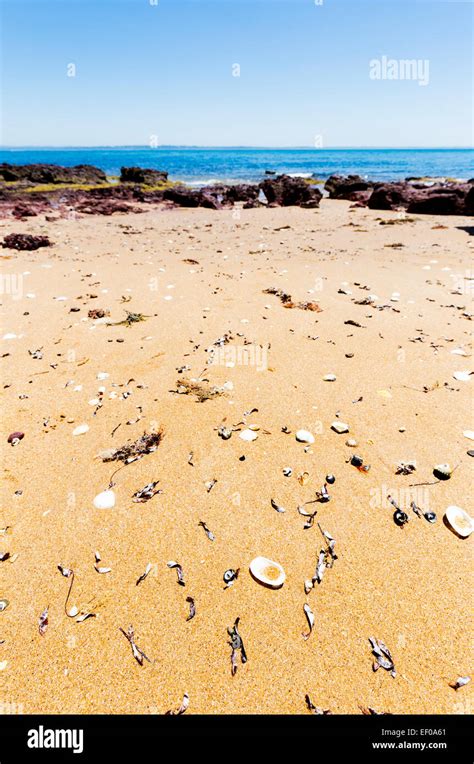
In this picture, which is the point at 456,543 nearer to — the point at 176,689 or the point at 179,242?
the point at 176,689

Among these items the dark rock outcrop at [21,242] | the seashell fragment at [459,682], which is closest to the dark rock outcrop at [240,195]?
the dark rock outcrop at [21,242]

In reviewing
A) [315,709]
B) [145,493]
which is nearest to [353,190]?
[145,493]

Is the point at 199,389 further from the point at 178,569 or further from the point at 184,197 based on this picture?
the point at 184,197

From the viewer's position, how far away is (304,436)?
379 cm

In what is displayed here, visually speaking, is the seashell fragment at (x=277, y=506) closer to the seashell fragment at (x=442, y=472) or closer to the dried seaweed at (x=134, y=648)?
the dried seaweed at (x=134, y=648)

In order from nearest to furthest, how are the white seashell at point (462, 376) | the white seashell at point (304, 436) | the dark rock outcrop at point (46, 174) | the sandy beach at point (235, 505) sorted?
1. the sandy beach at point (235, 505)
2. the white seashell at point (304, 436)
3. the white seashell at point (462, 376)
4. the dark rock outcrop at point (46, 174)

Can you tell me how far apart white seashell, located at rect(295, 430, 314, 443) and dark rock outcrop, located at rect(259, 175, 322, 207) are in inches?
1012

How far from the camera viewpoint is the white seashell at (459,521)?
282cm

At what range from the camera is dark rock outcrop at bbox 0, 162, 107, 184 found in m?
33.2

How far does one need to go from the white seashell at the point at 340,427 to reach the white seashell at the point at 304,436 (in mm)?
280

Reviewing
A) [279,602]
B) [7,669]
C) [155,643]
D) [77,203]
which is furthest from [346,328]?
[77,203]

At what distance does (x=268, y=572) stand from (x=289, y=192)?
1112 inches

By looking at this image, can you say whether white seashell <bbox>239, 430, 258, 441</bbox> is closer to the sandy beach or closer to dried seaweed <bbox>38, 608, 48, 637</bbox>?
the sandy beach

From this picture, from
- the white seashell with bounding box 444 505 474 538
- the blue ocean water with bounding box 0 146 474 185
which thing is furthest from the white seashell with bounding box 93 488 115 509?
the blue ocean water with bounding box 0 146 474 185
